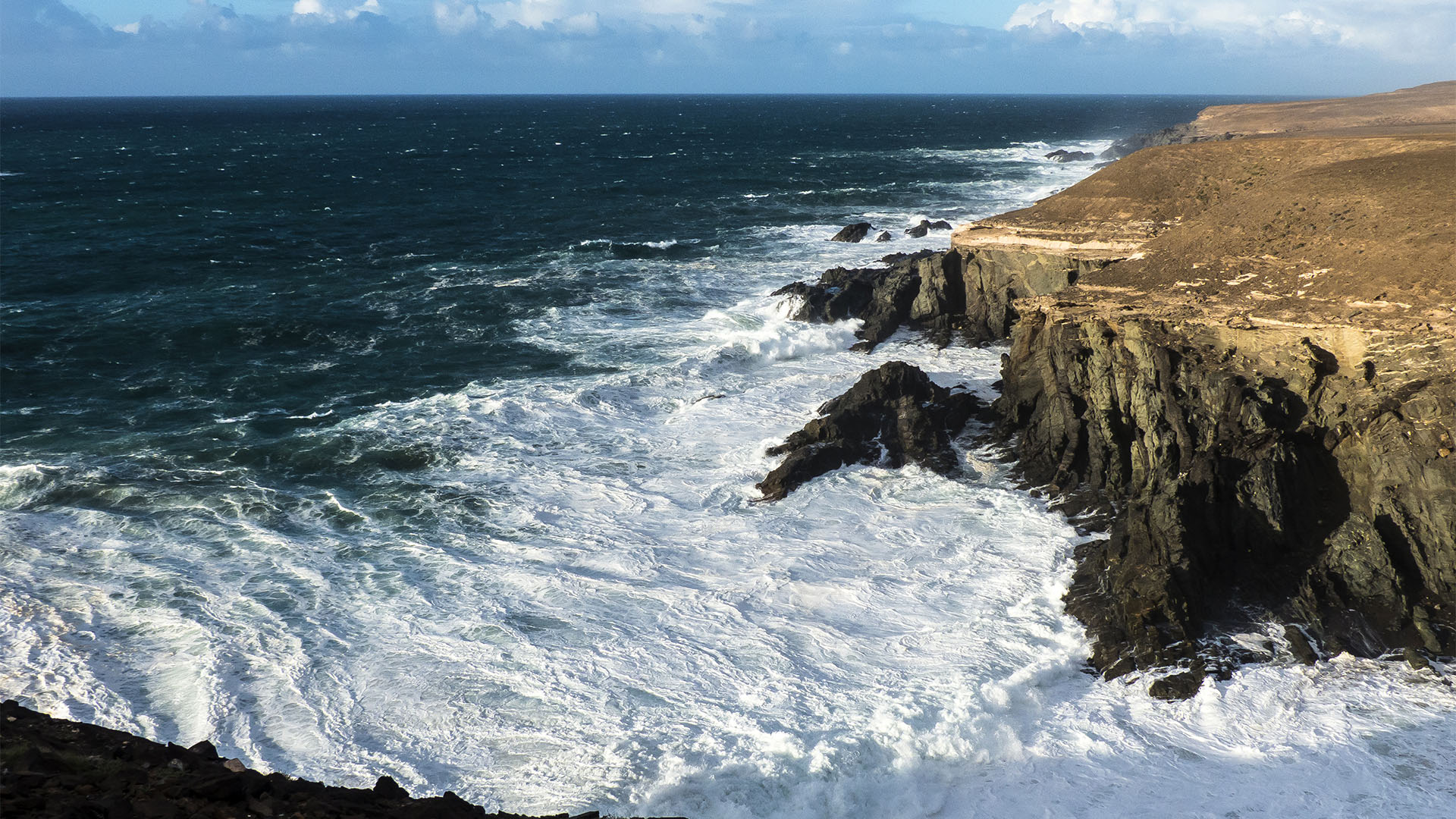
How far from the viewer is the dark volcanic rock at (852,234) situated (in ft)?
180

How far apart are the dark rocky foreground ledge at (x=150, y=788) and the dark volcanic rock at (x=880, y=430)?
13599 mm

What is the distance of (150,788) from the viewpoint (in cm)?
1097

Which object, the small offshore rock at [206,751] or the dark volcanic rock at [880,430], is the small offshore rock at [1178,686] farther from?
the small offshore rock at [206,751]

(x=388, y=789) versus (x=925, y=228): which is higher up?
(x=925, y=228)

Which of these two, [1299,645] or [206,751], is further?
[1299,645]

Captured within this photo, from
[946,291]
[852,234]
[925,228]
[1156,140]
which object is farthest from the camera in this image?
[1156,140]

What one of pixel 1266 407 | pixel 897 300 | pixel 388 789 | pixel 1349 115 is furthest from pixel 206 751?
pixel 1349 115

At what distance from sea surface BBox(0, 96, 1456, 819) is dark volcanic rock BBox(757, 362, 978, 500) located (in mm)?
611

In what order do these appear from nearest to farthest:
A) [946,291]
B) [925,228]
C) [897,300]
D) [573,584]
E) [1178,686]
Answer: [1178,686] → [573,584] → [946,291] → [897,300] → [925,228]

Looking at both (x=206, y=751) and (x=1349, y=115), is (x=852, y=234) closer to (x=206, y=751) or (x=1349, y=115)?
(x=1349, y=115)

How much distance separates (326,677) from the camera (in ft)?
56.4

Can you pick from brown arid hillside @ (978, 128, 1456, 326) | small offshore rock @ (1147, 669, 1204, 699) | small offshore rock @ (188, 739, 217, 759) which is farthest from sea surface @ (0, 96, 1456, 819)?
brown arid hillside @ (978, 128, 1456, 326)

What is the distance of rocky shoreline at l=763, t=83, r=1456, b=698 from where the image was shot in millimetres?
17875

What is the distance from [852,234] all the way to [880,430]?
30395mm
